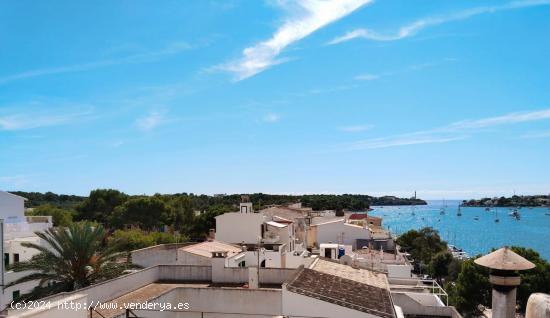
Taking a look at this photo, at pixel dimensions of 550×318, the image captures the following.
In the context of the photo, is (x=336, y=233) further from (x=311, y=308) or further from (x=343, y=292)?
(x=311, y=308)

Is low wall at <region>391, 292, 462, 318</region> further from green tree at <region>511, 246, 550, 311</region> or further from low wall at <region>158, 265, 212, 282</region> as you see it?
green tree at <region>511, 246, 550, 311</region>

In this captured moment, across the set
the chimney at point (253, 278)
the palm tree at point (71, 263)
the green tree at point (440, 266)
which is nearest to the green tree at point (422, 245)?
the green tree at point (440, 266)

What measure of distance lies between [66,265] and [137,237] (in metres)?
23.5

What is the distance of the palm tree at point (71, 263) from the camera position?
1806cm

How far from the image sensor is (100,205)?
66.6m

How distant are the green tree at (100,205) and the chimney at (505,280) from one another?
64.7 metres

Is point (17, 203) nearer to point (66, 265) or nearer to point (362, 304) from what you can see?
point (66, 265)

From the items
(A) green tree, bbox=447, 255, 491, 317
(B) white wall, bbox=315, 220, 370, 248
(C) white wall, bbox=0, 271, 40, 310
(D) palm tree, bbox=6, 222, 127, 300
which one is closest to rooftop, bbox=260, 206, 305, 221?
(B) white wall, bbox=315, 220, 370, 248

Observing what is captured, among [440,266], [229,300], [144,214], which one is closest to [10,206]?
[144,214]

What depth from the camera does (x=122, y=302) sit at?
48.8 feet

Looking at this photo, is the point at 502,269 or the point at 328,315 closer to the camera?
the point at 502,269

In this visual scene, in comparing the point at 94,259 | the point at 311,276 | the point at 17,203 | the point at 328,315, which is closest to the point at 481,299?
the point at 311,276

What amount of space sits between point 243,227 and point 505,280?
95.3 ft

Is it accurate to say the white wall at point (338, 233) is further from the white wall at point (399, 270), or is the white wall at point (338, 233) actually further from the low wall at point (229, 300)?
the low wall at point (229, 300)
